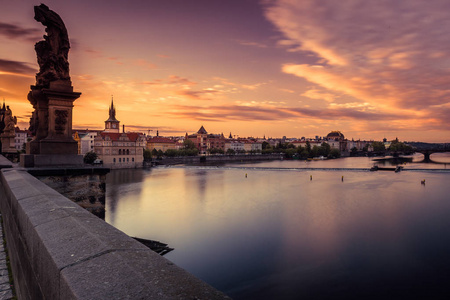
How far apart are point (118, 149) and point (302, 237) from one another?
7131cm

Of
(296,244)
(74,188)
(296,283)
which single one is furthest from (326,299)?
(74,188)

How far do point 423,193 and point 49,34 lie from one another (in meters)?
54.0

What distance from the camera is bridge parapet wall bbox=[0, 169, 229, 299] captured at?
62.0 inches

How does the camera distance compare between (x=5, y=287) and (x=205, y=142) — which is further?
(x=205, y=142)

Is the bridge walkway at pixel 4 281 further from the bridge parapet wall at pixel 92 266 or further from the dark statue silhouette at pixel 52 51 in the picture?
the dark statue silhouette at pixel 52 51

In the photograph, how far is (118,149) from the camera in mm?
87750

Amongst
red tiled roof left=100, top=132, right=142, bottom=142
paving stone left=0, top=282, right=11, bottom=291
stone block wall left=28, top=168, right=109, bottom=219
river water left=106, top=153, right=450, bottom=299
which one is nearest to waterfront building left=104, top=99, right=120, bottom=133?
red tiled roof left=100, top=132, right=142, bottom=142

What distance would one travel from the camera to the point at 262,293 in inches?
705

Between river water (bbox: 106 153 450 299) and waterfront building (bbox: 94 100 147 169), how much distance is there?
37.7m

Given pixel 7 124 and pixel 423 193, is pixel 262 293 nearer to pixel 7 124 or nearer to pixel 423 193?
pixel 7 124

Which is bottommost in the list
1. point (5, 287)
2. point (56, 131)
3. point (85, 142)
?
point (5, 287)

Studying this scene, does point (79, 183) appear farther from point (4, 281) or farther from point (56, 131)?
point (4, 281)

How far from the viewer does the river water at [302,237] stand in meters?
18.8

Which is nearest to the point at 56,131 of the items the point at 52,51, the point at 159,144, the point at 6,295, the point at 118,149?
the point at 52,51
